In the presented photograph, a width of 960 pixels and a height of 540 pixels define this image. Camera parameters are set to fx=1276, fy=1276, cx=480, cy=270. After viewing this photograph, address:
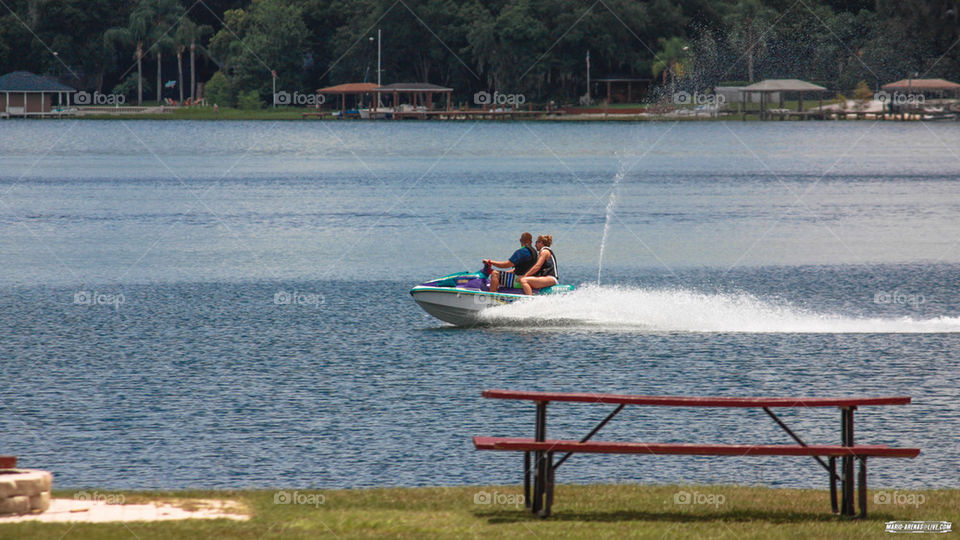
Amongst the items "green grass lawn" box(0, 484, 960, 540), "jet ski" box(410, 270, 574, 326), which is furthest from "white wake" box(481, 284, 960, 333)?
"green grass lawn" box(0, 484, 960, 540)

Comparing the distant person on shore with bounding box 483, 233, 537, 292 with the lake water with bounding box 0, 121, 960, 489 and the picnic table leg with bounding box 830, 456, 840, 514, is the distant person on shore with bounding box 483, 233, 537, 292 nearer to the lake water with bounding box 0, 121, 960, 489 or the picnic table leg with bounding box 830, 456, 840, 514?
the lake water with bounding box 0, 121, 960, 489

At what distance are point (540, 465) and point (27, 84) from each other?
198 meters

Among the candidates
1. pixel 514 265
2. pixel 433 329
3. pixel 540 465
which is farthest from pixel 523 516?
pixel 433 329

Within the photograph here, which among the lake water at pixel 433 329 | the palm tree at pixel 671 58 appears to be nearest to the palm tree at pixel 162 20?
the palm tree at pixel 671 58

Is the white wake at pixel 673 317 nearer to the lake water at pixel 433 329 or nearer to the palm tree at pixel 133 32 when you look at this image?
the lake water at pixel 433 329

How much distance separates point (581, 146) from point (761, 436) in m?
124

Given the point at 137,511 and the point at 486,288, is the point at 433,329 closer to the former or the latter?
the point at 486,288

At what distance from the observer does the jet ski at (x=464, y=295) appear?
33500 millimetres

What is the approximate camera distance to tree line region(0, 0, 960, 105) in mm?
172750

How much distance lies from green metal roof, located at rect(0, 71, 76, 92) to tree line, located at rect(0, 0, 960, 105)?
13.1 feet

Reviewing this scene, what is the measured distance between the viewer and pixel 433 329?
1369 inches

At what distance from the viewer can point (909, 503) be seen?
15609 millimetres

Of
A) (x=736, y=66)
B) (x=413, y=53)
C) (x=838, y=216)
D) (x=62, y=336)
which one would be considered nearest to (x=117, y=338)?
(x=62, y=336)

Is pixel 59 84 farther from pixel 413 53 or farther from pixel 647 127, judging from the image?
pixel 647 127
